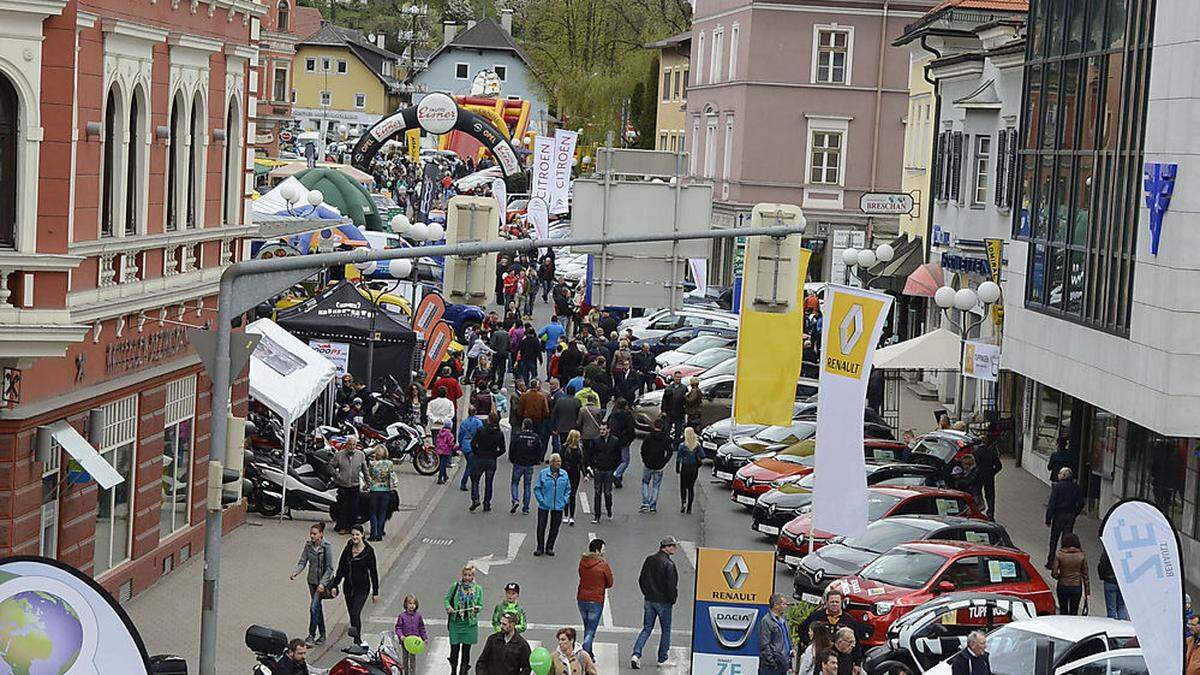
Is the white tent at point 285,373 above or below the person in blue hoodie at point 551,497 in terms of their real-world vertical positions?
above

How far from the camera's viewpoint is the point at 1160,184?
25578 mm

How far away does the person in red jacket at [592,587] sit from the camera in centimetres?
2142

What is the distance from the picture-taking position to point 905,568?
23.4 m

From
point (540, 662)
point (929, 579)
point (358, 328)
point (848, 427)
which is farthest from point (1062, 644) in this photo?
point (358, 328)

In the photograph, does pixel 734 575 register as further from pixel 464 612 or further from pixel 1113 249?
pixel 1113 249

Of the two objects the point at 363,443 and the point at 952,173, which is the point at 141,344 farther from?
the point at 952,173

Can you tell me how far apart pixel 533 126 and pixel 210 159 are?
97.7 meters

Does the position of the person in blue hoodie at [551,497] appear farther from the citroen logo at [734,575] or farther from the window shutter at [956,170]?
the window shutter at [956,170]

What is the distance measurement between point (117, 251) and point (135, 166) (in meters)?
1.63

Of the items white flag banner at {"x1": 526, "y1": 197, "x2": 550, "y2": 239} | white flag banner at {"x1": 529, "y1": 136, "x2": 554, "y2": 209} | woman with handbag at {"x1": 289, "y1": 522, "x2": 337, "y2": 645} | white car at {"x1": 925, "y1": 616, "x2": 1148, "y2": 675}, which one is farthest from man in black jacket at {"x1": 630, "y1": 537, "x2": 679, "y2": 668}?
white flag banner at {"x1": 529, "y1": 136, "x2": 554, "y2": 209}

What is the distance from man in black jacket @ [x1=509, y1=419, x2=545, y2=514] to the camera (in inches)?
1203

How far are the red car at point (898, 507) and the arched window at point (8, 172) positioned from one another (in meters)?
12.9

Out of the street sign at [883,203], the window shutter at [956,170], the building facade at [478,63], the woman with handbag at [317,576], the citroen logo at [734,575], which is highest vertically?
the building facade at [478,63]

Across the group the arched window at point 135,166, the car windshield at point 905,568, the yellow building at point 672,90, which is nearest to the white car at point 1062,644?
the car windshield at point 905,568
